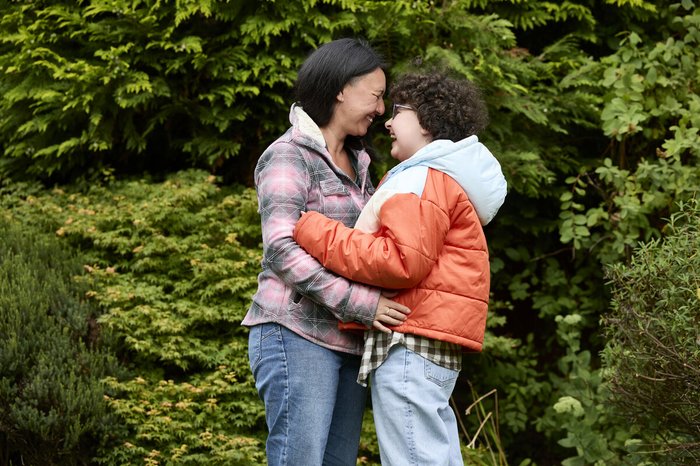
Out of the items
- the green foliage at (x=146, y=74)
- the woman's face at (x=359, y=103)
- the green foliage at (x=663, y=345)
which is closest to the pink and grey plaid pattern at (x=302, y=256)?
the woman's face at (x=359, y=103)

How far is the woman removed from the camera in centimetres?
234

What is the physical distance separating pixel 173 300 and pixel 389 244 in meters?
2.23

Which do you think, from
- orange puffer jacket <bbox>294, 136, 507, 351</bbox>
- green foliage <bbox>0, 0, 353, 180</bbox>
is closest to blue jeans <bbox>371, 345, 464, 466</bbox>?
orange puffer jacket <bbox>294, 136, 507, 351</bbox>

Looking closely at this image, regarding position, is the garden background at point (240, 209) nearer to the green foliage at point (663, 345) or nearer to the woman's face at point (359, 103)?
the green foliage at point (663, 345)

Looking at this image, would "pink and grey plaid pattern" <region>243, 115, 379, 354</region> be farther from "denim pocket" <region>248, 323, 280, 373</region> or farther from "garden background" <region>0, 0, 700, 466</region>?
"garden background" <region>0, 0, 700, 466</region>

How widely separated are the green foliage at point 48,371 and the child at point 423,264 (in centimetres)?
172

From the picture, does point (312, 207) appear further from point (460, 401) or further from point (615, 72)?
point (460, 401)

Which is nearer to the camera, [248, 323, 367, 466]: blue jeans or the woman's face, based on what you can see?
[248, 323, 367, 466]: blue jeans

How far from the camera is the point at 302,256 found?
2.33 meters

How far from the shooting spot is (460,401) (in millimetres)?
5199

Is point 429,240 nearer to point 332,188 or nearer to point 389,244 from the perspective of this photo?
point 389,244

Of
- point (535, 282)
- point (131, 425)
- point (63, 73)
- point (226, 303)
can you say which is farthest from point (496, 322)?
point (63, 73)

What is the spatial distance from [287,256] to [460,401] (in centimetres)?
315

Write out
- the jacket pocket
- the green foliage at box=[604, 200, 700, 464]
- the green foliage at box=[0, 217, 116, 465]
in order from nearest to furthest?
1. the jacket pocket
2. the green foliage at box=[604, 200, 700, 464]
3. the green foliage at box=[0, 217, 116, 465]
